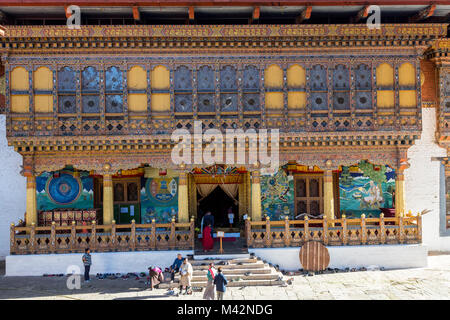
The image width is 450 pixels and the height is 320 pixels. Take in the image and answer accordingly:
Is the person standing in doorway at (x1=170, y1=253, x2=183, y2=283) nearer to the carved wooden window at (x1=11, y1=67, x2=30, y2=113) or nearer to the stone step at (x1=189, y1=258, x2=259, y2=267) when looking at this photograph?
the stone step at (x1=189, y1=258, x2=259, y2=267)

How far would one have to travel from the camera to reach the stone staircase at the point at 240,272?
48.0 ft

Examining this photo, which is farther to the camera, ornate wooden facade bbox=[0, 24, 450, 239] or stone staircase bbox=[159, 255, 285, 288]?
ornate wooden facade bbox=[0, 24, 450, 239]

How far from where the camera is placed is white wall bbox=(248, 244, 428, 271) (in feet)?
54.2

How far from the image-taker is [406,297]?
13.5m

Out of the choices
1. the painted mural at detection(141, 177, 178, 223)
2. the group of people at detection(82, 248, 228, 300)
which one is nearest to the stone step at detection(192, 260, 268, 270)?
the group of people at detection(82, 248, 228, 300)

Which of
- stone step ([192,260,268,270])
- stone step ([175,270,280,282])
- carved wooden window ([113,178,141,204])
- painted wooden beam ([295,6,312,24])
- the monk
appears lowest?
stone step ([175,270,280,282])

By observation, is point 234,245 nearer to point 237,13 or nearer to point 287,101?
point 287,101

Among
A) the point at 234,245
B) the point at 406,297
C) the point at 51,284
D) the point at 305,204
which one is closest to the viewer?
the point at 406,297

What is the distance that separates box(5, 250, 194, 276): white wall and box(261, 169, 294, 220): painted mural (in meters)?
4.08

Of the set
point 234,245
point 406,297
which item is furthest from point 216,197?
point 406,297

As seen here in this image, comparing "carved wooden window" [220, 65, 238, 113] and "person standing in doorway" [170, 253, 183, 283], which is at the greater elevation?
"carved wooden window" [220, 65, 238, 113]

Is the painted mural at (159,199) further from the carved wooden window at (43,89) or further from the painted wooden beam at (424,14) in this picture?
the painted wooden beam at (424,14)

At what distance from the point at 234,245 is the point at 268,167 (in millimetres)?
3282

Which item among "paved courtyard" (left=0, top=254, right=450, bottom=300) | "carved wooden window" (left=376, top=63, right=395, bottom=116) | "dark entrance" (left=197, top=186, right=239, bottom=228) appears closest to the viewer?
"paved courtyard" (left=0, top=254, right=450, bottom=300)
